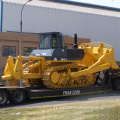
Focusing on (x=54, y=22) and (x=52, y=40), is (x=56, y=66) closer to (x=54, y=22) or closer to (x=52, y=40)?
(x=52, y=40)

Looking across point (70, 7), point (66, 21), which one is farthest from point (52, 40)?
point (70, 7)

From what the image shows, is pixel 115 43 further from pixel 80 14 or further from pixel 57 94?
pixel 57 94

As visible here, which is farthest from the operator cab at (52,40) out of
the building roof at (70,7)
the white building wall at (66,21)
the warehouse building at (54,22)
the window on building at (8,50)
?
the building roof at (70,7)

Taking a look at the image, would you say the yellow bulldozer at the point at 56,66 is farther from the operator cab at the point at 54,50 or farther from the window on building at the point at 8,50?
the window on building at the point at 8,50

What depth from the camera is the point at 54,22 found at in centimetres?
3706

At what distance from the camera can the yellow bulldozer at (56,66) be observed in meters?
13.6

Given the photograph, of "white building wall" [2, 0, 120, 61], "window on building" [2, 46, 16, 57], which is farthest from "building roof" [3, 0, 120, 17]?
"window on building" [2, 46, 16, 57]

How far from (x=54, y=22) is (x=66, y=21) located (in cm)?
206

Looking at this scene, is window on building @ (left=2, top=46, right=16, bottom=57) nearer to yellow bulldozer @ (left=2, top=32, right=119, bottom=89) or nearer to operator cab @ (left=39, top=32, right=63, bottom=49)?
yellow bulldozer @ (left=2, top=32, right=119, bottom=89)

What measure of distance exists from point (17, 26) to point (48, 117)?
87.2 feet

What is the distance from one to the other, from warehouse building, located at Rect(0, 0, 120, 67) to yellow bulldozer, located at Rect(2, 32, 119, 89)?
14.3 meters

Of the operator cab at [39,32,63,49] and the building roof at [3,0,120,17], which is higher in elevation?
the building roof at [3,0,120,17]

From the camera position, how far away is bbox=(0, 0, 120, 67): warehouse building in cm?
3111

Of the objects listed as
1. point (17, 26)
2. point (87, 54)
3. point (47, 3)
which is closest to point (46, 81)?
point (87, 54)
